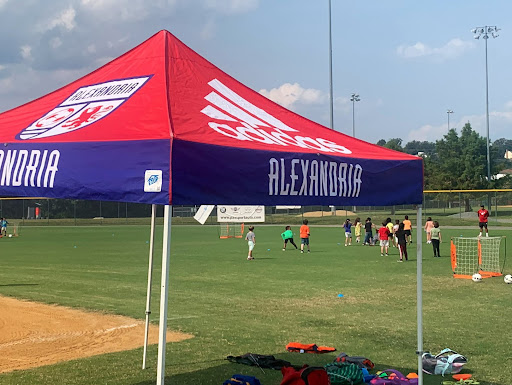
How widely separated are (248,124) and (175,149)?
176 cm

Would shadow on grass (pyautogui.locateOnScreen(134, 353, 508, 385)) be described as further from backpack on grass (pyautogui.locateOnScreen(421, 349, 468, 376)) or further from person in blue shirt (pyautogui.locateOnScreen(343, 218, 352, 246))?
person in blue shirt (pyautogui.locateOnScreen(343, 218, 352, 246))

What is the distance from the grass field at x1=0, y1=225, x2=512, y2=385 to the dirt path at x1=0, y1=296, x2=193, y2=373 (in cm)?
54

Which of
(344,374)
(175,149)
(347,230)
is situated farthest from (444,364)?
(347,230)

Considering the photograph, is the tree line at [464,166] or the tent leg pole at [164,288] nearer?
the tent leg pole at [164,288]

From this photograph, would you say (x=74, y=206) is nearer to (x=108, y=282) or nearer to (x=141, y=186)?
(x=108, y=282)

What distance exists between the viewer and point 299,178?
654 centimetres

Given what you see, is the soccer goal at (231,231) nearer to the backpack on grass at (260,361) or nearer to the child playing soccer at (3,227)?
the child playing soccer at (3,227)

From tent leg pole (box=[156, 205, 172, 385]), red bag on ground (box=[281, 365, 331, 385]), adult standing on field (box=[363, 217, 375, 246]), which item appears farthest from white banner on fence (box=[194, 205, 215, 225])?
tent leg pole (box=[156, 205, 172, 385])

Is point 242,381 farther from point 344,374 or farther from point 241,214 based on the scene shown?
point 241,214

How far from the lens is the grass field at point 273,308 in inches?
375

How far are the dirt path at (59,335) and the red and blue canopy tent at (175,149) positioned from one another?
4.20 metres

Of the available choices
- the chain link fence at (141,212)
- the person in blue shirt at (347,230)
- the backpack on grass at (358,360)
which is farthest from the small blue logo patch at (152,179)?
the chain link fence at (141,212)

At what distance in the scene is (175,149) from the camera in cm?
552

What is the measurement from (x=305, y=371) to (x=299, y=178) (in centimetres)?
256
